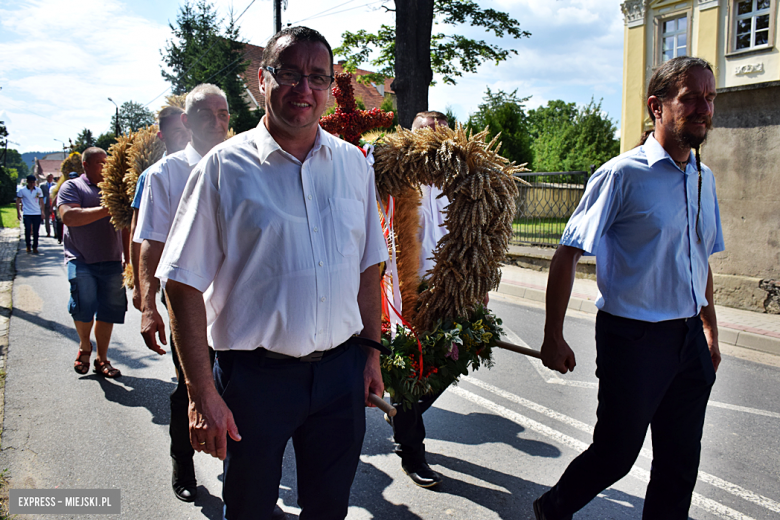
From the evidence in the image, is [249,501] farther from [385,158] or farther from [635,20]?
[635,20]

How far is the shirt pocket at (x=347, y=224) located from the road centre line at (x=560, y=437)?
2488 millimetres

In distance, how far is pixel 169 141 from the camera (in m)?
3.89

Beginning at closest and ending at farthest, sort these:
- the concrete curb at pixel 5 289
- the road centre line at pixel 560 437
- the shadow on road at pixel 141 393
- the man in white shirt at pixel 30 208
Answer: the road centre line at pixel 560 437 < the shadow on road at pixel 141 393 < the concrete curb at pixel 5 289 < the man in white shirt at pixel 30 208

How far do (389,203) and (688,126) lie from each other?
5.18ft

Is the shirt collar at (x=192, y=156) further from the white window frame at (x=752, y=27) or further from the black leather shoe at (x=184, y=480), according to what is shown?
the white window frame at (x=752, y=27)

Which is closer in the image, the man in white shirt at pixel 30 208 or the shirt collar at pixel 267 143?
the shirt collar at pixel 267 143

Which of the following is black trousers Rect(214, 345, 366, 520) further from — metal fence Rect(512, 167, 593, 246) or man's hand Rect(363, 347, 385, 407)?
metal fence Rect(512, 167, 593, 246)

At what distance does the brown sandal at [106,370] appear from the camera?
5.21m

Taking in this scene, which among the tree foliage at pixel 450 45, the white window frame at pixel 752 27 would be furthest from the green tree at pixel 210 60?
the white window frame at pixel 752 27

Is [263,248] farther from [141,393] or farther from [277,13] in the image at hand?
[277,13]

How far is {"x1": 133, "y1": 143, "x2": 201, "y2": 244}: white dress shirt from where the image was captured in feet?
10.1

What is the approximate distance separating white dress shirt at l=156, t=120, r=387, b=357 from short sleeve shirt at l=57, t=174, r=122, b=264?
12.4ft

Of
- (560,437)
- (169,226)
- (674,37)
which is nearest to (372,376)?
(169,226)

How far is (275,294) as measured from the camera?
181 cm
